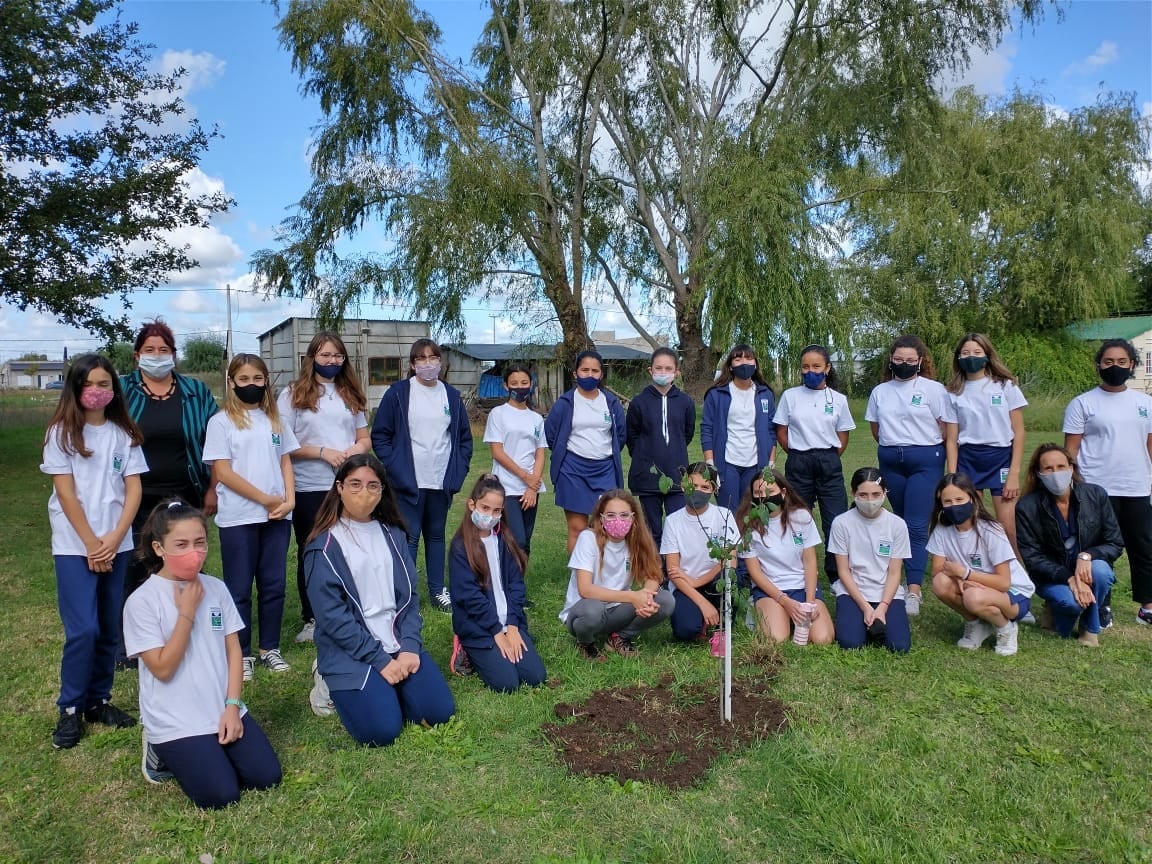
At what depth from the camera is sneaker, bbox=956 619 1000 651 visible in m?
4.93

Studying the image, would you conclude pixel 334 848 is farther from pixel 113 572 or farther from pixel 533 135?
pixel 533 135

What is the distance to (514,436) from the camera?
592cm

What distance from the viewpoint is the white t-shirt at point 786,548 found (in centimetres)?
520

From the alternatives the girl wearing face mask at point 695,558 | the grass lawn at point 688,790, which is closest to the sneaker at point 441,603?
the grass lawn at point 688,790

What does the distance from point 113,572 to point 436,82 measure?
14468 mm

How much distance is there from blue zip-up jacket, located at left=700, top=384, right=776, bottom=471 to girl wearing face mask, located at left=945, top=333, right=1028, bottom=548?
4.04 ft

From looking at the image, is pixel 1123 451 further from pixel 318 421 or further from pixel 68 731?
pixel 68 731

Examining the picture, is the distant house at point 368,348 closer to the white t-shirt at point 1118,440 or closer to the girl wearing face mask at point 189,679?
the white t-shirt at point 1118,440

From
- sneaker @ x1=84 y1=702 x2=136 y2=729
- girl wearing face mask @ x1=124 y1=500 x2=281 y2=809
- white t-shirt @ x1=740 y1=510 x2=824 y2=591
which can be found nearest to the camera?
girl wearing face mask @ x1=124 y1=500 x2=281 y2=809

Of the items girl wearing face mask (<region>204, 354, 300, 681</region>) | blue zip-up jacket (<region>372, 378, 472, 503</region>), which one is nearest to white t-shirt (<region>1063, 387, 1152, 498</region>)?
blue zip-up jacket (<region>372, 378, 472, 503</region>)

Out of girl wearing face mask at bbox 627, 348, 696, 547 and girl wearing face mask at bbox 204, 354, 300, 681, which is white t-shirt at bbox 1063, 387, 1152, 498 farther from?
girl wearing face mask at bbox 204, 354, 300, 681

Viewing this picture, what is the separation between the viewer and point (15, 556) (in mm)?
7965

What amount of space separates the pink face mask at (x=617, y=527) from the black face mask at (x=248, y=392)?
211cm

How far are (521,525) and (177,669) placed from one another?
2869 millimetres
